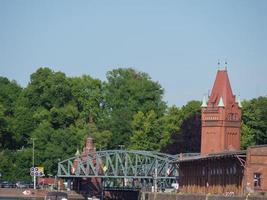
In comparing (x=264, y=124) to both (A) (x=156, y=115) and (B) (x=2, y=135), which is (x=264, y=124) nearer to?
(A) (x=156, y=115)

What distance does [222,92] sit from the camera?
15438 centimetres

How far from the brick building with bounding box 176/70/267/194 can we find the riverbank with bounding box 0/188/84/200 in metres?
26.9

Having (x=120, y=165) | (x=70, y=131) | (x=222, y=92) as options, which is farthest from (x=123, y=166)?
(x=70, y=131)

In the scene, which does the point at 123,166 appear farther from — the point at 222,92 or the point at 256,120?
the point at 256,120

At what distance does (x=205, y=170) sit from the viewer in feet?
404

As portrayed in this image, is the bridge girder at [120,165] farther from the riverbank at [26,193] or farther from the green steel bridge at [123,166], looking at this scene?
the riverbank at [26,193]

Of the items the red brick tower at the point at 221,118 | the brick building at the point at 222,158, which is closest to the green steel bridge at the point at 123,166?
the red brick tower at the point at 221,118

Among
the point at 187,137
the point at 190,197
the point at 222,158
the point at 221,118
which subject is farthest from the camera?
the point at 187,137

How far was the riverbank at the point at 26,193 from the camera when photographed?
168750 mm

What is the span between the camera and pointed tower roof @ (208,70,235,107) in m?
154

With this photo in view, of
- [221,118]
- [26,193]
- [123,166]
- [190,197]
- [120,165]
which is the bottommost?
[26,193]

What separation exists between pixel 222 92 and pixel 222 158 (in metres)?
43.4

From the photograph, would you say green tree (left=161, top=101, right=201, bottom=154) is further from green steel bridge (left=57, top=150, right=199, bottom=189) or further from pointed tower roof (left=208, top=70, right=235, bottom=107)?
→ pointed tower roof (left=208, top=70, right=235, bottom=107)

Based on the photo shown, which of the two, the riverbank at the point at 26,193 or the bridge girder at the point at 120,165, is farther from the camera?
the riverbank at the point at 26,193
